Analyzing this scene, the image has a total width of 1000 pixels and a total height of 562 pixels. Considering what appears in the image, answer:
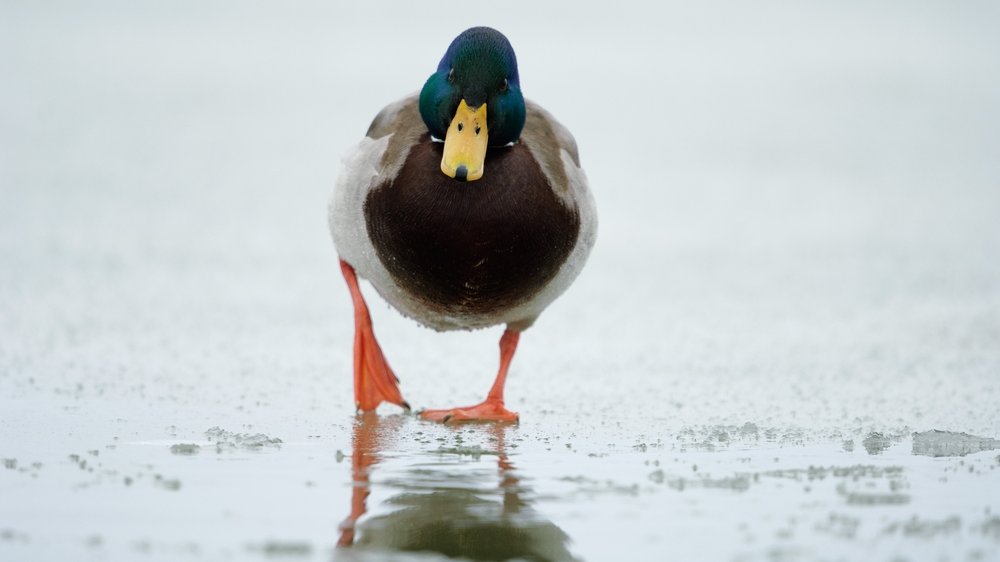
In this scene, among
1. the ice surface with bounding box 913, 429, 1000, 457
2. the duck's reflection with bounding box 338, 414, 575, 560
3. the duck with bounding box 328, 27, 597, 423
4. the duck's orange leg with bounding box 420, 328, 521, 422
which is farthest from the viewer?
the duck's orange leg with bounding box 420, 328, 521, 422

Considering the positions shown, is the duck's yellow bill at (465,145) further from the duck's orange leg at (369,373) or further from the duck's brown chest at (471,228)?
the duck's orange leg at (369,373)

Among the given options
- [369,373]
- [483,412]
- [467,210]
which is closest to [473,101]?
[467,210]

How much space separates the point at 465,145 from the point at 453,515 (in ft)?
5.01

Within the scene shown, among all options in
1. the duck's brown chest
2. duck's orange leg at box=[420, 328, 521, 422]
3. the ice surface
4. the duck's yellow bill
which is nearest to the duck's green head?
the duck's yellow bill

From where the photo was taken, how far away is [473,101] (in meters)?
4.49

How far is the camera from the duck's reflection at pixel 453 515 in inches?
115

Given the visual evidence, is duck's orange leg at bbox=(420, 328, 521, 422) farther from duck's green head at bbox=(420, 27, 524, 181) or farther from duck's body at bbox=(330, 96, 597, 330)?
duck's green head at bbox=(420, 27, 524, 181)

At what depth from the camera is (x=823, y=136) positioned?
37.9ft

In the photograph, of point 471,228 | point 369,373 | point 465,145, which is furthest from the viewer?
point 369,373

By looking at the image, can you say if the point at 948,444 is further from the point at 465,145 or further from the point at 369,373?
the point at 369,373

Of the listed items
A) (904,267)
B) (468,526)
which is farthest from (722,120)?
(468,526)

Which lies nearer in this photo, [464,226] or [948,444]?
[948,444]

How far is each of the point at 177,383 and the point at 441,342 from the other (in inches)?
66.6

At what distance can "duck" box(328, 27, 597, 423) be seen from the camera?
4.53 metres
